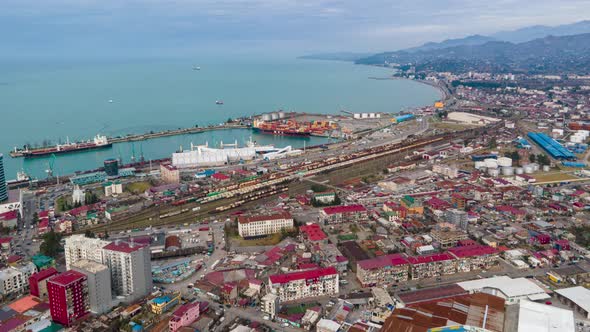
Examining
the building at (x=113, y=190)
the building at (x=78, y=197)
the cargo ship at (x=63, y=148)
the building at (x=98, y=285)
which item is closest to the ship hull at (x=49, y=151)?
the cargo ship at (x=63, y=148)

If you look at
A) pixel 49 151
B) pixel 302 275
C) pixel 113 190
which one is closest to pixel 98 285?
pixel 302 275

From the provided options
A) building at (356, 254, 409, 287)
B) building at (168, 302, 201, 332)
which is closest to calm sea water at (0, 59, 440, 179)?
building at (168, 302, 201, 332)

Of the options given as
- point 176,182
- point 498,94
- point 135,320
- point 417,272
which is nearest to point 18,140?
point 176,182

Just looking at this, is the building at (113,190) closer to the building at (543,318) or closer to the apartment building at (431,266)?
the apartment building at (431,266)

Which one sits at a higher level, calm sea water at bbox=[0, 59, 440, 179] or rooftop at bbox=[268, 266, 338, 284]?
calm sea water at bbox=[0, 59, 440, 179]

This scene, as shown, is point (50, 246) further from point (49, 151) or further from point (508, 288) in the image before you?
point (49, 151)

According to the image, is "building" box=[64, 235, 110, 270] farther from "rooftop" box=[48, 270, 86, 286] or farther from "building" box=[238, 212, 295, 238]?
"building" box=[238, 212, 295, 238]
